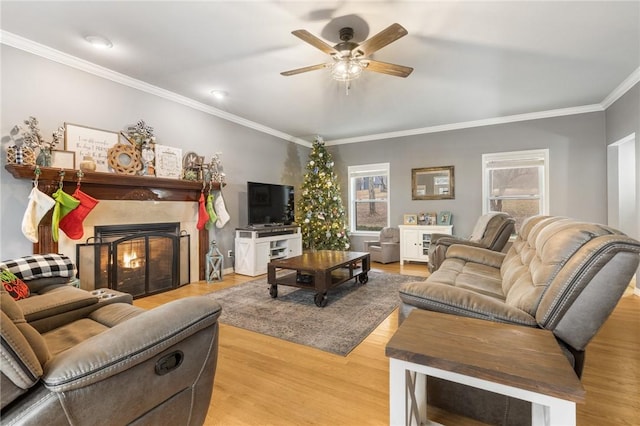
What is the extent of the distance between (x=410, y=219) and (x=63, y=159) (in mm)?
5238

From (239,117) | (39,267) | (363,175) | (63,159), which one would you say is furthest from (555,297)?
(363,175)

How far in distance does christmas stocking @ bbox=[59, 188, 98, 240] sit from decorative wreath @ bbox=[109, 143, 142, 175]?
20.5 inches

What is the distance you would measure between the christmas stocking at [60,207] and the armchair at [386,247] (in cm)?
441

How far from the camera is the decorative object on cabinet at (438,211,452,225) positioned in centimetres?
546

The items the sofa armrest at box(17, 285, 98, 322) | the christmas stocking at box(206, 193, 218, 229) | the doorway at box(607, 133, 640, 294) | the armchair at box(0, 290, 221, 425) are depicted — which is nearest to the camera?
the armchair at box(0, 290, 221, 425)

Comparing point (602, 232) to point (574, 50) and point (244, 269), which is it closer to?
point (574, 50)

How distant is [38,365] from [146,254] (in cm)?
326

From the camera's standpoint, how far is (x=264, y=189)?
519 cm

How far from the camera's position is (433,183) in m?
5.74

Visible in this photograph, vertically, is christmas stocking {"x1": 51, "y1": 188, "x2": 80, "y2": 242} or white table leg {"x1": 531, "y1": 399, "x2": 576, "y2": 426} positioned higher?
christmas stocking {"x1": 51, "y1": 188, "x2": 80, "y2": 242}

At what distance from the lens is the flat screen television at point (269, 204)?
16.3ft

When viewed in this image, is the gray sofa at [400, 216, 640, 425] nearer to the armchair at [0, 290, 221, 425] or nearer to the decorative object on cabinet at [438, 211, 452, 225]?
the armchair at [0, 290, 221, 425]

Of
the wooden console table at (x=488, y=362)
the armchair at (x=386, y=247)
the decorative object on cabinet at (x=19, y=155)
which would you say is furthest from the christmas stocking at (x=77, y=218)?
the armchair at (x=386, y=247)

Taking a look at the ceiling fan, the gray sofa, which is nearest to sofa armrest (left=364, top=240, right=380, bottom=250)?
the ceiling fan
